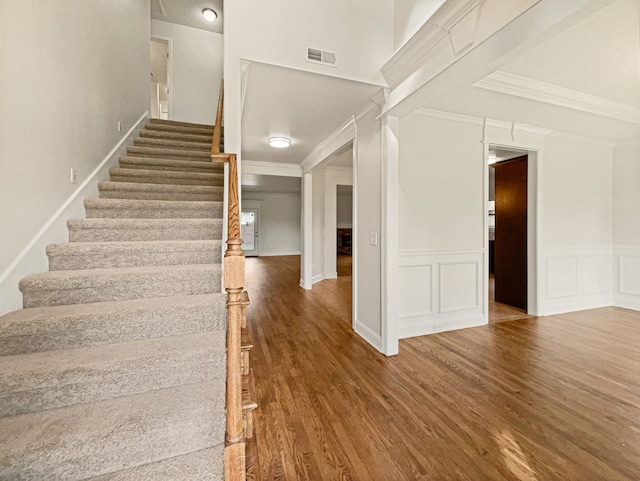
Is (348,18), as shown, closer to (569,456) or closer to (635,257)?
(569,456)

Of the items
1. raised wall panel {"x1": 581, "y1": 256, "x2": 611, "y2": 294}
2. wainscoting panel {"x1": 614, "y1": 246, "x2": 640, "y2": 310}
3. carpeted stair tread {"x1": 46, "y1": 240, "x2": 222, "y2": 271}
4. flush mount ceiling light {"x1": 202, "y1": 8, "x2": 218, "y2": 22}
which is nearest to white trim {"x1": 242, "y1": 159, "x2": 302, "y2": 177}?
carpeted stair tread {"x1": 46, "y1": 240, "x2": 222, "y2": 271}

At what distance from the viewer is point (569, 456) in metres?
1.45

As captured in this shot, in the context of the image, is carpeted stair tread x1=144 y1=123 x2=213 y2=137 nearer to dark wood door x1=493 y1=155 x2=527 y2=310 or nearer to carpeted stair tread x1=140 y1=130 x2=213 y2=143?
carpeted stair tread x1=140 y1=130 x2=213 y2=143

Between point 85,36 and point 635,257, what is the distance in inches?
290

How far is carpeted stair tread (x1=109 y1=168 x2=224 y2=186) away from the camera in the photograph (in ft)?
9.98

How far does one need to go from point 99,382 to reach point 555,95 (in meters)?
4.35

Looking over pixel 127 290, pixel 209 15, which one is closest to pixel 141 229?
pixel 127 290

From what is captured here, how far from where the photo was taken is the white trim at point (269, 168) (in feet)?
16.8

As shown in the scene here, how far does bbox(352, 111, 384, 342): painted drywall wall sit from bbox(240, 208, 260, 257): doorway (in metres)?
7.75

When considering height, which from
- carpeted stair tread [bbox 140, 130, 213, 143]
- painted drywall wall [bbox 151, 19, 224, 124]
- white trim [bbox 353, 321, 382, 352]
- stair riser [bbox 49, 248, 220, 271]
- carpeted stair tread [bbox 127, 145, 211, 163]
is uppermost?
painted drywall wall [bbox 151, 19, 224, 124]

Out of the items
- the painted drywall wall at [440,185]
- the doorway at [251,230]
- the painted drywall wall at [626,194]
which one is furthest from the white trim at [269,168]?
the doorway at [251,230]

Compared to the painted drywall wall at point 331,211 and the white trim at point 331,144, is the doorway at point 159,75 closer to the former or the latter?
the white trim at point 331,144

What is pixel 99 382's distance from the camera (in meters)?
1.35

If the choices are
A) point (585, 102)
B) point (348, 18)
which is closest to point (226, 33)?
point (348, 18)
